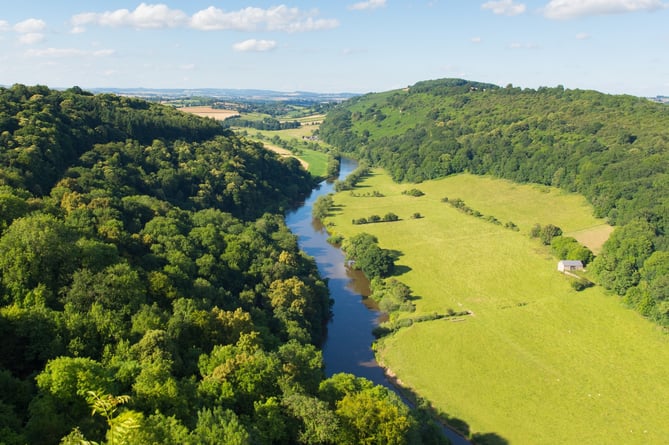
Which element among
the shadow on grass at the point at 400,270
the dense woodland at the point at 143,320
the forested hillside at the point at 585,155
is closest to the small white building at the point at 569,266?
the forested hillside at the point at 585,155

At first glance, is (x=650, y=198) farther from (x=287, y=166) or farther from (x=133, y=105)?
(x=133, y=105)

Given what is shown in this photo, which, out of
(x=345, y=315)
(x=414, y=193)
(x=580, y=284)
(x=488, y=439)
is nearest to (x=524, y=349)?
(x=488, y=439)

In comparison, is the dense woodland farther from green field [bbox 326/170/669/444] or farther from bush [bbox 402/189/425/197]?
bush [bbox 402/189/425/197]

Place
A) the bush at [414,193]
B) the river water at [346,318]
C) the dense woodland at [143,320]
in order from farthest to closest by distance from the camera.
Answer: the bush at [414,193], the river water at [346,318], the dense woodland at [143,320]

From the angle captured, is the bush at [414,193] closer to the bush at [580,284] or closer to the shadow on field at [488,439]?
the bush at [580,284]

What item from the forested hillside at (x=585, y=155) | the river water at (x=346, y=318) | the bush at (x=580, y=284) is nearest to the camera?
the river water at (x=346, y=318)

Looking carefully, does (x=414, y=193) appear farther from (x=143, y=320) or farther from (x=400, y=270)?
(x=143, y=320)

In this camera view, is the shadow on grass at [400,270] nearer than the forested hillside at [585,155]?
No

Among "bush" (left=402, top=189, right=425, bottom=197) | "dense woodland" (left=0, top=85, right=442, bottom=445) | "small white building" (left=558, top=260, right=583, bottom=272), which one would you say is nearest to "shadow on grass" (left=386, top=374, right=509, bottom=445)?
"dense woodland" (left=0, top=85, right=442, bottom=445)
